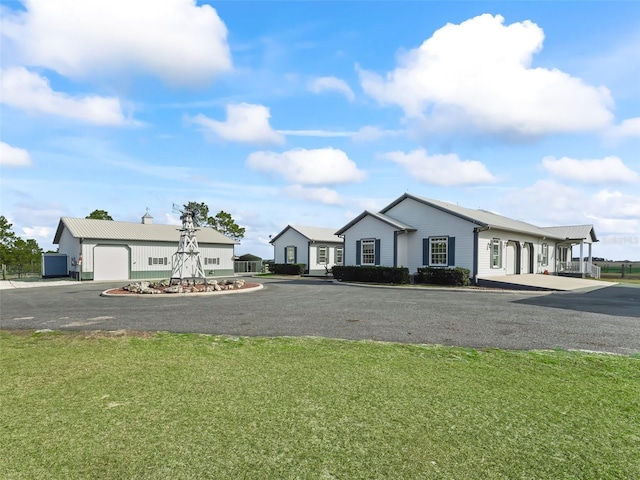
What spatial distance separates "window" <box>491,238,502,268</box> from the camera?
23.1 meters

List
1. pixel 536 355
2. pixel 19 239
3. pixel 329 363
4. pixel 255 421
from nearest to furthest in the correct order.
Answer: pixel 255 421 → pixel 329 363 → pixel 536 355 → pixel 19 239

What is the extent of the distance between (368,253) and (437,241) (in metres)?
4.46

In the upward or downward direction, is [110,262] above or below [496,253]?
below

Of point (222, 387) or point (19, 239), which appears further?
point (19, 239)

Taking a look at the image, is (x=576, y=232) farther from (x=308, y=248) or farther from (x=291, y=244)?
(x=291, y=244)

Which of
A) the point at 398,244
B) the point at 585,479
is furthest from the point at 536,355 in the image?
the point at 398,244

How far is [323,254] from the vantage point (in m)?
36.4

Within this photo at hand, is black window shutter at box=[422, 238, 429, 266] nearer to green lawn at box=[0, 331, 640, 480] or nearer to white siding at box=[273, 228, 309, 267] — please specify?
white siding at box=[273, 228, 309, 267]

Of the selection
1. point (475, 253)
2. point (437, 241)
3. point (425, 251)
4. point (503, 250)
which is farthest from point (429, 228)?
point (503, 250)

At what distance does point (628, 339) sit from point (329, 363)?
20.2 ft

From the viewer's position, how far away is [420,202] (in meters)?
24.6

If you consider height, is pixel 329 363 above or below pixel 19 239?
below

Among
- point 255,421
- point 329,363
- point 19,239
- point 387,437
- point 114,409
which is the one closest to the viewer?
point 387,437

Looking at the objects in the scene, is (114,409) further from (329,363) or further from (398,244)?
(398,244)
